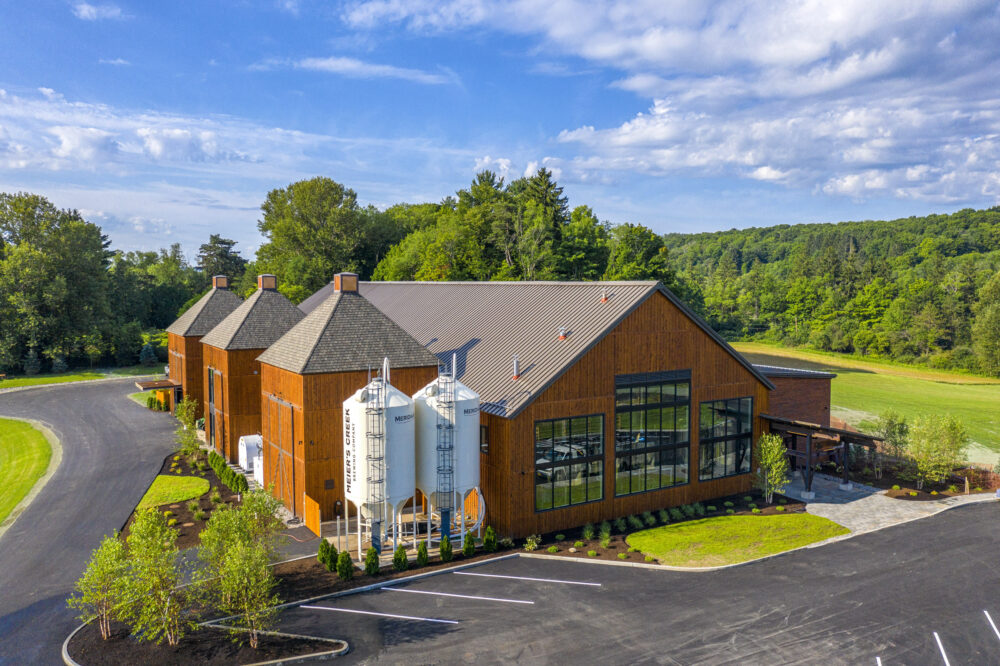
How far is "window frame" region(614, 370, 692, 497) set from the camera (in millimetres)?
23859

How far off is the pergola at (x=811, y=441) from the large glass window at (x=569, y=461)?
9259mm

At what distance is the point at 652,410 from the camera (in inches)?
971

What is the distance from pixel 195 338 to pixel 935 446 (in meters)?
39.1

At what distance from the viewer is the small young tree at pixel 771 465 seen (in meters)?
25.4

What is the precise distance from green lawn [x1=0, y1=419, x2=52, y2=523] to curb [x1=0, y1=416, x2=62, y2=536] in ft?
0.52

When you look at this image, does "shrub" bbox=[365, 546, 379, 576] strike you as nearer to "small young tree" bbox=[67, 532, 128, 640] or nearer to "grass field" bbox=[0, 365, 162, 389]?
"small young tree" bbox=[67, 532, 128, 640]

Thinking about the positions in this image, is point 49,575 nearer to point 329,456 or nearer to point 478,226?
point 329,456

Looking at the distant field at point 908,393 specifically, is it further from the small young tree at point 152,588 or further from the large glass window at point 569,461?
the small young tree at point 152,588

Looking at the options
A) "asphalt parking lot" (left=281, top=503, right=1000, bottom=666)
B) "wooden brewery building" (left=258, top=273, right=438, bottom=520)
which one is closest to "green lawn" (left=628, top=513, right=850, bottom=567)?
"asphalt parking lot" (left=281, top=503, right=1000, bottom=666)

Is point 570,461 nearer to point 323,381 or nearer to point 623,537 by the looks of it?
point 623,537

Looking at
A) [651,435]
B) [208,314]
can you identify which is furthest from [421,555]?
[208,314]

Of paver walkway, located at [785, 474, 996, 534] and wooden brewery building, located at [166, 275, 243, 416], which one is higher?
wooden brewery building, located at [166, 275, 243, 416]

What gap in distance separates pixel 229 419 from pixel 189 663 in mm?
18657

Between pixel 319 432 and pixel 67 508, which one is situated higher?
pixel 319 432
